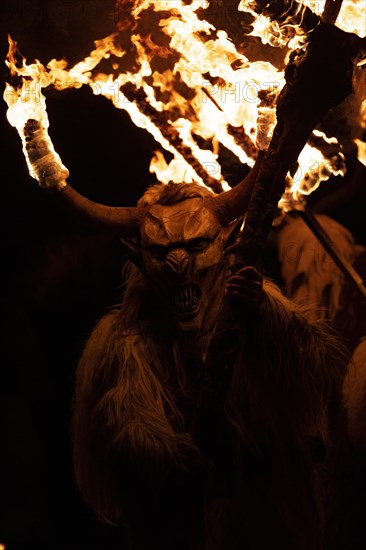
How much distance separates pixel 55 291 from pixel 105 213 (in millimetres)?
2116

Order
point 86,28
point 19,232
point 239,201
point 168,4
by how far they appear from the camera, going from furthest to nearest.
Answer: point 19,232 < point 86,28 < point 168,4 < point 239,201

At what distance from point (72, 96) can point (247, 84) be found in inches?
63.7

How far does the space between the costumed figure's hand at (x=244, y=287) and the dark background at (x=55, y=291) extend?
2.24 meters

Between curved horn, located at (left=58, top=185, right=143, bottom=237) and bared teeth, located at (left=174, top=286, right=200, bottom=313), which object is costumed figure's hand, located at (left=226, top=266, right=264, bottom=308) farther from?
curved horn, located at (left=58, top=185, right=143, bottom=237)

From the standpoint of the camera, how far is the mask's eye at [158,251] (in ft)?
12.5

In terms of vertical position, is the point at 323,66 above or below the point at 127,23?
below

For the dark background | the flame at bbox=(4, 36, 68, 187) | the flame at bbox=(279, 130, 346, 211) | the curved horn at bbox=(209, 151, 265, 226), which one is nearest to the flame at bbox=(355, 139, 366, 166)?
the flame at bbox=(279, 130, 346, 211)

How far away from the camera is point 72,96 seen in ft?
17.8

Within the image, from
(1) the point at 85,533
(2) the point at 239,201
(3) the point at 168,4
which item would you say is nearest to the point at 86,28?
(3) the point at 168,4

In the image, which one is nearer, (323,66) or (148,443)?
(323,66)

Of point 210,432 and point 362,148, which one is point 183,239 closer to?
point 210,432

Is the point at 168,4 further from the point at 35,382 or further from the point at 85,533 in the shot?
the point at 85,533

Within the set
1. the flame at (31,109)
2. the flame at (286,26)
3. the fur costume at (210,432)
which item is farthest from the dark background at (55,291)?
the flame at (286,26)

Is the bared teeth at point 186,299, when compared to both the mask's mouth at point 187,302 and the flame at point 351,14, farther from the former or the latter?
the flame at point 351,14
